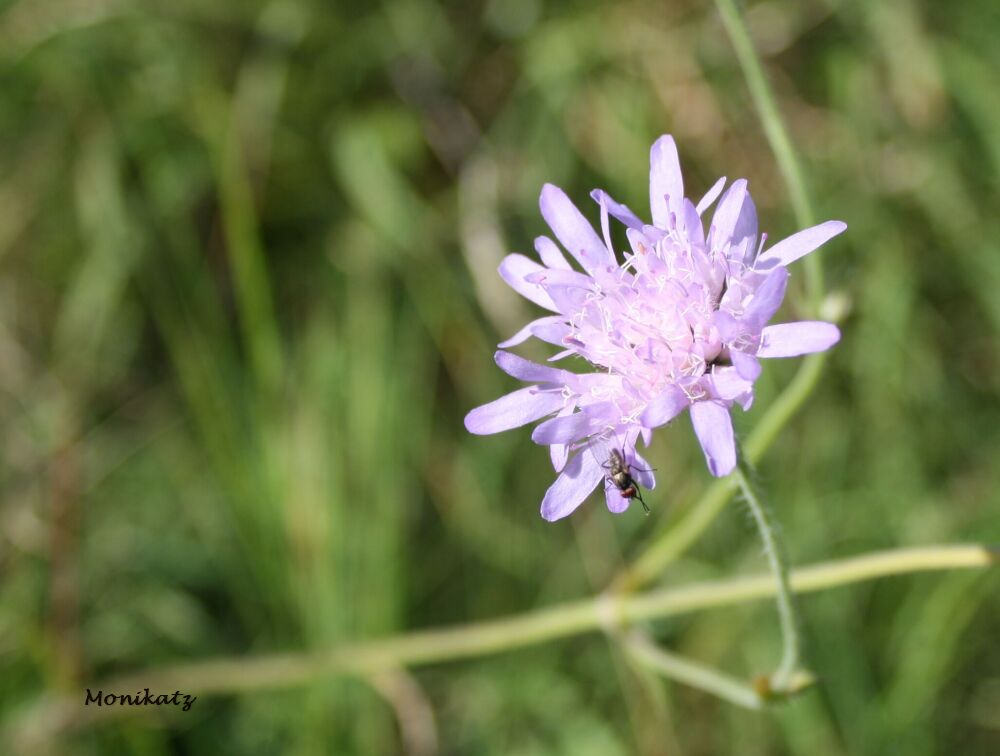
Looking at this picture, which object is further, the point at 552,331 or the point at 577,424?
the point at 552,331

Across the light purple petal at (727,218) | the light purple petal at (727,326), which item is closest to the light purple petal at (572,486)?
the light purple petal at (727,326)

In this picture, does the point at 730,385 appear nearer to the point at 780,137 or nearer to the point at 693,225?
the point at 693,225

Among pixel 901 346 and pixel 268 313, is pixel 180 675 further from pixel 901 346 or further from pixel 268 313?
pixel 901 346

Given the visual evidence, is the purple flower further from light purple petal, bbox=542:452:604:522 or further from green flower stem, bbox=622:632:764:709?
green flower stem, bbox=622:632:764:709

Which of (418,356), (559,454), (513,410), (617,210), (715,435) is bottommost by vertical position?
(715,435)

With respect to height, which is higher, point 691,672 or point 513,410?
point 513,410

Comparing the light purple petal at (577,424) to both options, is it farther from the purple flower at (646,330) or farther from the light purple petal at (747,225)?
the light purple petal at (747,225)
